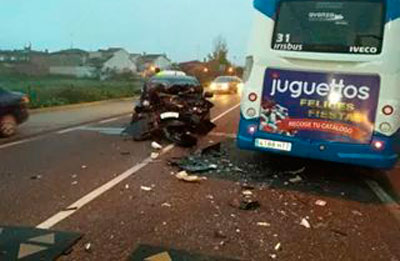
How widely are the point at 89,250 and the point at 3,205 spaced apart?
218 centimetres

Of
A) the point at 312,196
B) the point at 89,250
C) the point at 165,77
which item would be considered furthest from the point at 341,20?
the point at 165,77

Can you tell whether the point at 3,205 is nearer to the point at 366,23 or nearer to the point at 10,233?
the point at 10,233

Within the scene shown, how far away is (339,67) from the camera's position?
25.7 feet

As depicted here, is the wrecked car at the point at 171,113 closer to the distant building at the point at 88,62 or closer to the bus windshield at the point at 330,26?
the bus windshield at the point at 330,26

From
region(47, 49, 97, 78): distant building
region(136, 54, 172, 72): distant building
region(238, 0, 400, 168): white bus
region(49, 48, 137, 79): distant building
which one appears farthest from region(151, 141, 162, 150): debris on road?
region(136, 54, 172, 72): distant building

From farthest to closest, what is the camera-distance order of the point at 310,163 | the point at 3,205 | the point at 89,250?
the point at 310,163
the point at 3,205
the point at 89,250

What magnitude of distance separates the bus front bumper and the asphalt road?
0.58 metres

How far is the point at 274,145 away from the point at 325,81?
138cm

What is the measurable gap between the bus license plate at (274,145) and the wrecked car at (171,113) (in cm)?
394

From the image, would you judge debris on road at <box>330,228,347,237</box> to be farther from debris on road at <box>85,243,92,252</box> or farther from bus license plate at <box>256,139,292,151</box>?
debris on road at <box>85,243,92,252</box>

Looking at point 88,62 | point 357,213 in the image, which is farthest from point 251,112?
point 88,62

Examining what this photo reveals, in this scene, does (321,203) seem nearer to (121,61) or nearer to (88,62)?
(88,62)

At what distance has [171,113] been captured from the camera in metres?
13.2

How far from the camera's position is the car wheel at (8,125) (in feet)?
41.8
